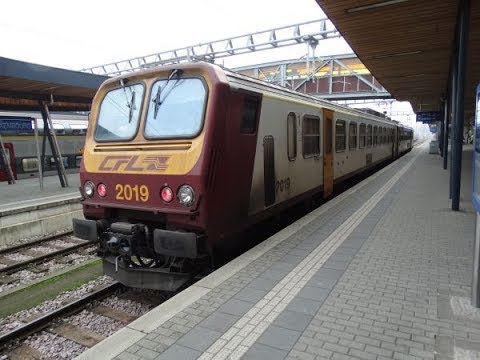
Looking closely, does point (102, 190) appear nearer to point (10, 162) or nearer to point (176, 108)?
point (176, 108)

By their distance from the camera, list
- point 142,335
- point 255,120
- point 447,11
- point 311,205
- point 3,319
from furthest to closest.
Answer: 1. point 311,205
2. point 447,11
3. point 255,120
4. point 3,319
5. point 142,335

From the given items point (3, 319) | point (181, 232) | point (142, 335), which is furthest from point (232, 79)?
point (3, 319)

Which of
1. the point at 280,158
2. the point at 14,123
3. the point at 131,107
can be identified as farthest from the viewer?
the point at 14,123

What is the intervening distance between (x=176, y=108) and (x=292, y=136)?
2568 millimetres

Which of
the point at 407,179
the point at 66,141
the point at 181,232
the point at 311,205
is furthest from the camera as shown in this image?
the point at 66,141

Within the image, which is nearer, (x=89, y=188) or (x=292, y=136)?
(x=89, y=188)

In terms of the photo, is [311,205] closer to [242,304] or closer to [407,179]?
[242,304]

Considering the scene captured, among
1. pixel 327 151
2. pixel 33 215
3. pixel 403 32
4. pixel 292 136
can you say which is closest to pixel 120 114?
pixel 292 136

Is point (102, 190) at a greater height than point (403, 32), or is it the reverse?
point (403, 32)

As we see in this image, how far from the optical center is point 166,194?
4836mm

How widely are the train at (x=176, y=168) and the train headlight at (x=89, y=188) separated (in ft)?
0.05

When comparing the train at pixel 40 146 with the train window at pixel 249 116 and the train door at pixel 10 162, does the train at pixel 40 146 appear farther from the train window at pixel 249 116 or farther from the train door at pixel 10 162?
the train window at pixel 249 116

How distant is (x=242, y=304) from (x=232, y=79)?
110 inches

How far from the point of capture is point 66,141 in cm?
2205
